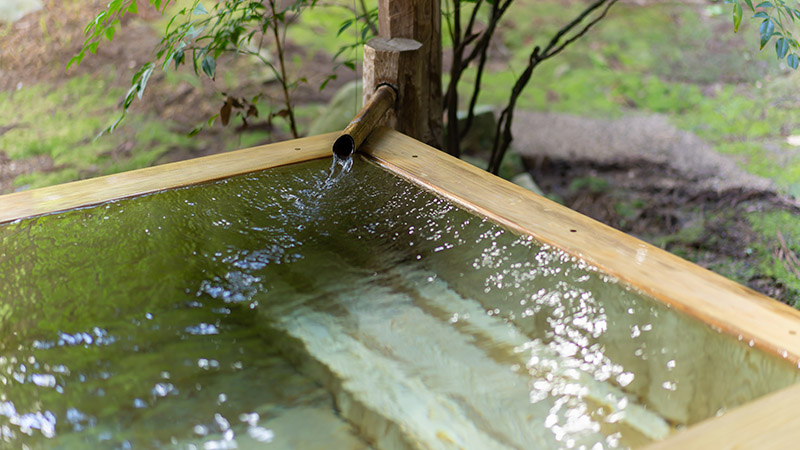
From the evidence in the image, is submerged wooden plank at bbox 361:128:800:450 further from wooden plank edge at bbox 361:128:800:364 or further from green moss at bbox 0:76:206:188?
green moss at bbox 0:76:206:188

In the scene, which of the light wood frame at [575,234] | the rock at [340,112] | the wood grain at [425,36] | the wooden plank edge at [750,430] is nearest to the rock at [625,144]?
the rock at [340,112]

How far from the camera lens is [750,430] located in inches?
36.9

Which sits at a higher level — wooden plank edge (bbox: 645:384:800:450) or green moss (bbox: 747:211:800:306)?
wooden plank edge (bbox: 645:384:800:450)

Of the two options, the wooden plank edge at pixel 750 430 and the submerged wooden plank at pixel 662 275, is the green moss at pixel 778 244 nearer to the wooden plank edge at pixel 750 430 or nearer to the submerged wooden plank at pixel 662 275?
the submerged wooden plank at pixel 662 275

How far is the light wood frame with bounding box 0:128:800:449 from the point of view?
952mm

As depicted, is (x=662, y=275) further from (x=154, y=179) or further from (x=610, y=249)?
(x=154, y=179)

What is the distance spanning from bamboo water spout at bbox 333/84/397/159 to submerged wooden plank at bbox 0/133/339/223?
67mm

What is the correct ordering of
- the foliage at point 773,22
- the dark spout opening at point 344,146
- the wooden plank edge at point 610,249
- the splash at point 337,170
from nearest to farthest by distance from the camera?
the wooden plank edge at point 610,249, the foliage at point 773,22, the splash at point 337,170, the dark spout opening at point 344,146

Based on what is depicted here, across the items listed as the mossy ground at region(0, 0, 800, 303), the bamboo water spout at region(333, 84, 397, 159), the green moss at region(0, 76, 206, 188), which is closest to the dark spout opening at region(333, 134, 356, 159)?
the bamboo water spout at region(333, 84, 397, 159)

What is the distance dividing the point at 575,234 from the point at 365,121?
0.75 m

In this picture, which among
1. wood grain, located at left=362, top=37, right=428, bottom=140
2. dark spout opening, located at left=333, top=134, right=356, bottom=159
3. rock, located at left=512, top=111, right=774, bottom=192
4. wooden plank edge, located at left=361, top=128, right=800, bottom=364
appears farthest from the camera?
rock, located at left=512, top=111, right=774, bottom=192

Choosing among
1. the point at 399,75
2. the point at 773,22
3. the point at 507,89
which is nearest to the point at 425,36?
the point at 399,75

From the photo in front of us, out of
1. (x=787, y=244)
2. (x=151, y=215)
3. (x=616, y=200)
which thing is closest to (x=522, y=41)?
(x=616, y=200)

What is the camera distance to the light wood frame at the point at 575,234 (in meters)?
0.95
